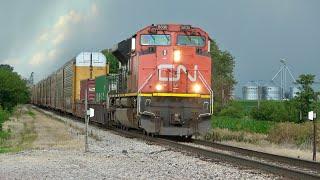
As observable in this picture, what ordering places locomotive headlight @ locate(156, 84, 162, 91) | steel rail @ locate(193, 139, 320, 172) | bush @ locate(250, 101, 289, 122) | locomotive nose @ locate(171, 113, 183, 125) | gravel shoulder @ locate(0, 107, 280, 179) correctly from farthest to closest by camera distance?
bush @ locate(250, 101, 289, 122) → locomotive headlight @ locate(156, 84, 162, 91) → locomotive nose @ locate(171, 113, 183, 125) → steel rail @ locate(193, 139, 320, 172) → gravel shoulder @ locate(0, 107, 280, 179)

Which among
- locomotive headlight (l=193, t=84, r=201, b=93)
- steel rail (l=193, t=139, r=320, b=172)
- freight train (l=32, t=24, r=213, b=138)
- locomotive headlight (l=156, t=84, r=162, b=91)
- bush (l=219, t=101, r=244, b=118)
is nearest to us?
steel rail (l=193, t=139, r=320, b=172)

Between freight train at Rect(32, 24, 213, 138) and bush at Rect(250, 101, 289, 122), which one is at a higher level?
freight train at Rect(32, 24, 213, 138)

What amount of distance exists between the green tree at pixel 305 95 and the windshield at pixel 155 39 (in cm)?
2729

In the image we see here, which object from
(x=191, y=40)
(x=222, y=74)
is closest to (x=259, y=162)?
(x=191, y=40)

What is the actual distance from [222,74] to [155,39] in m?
62.9

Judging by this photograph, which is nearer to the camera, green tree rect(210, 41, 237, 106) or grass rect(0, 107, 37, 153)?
grass rect(0, 107, 37, 153)

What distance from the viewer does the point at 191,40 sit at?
Result: 22328 mm

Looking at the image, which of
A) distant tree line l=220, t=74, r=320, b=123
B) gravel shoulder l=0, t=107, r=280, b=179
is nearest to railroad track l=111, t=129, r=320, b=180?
gravel shoulder l=0, t=107, r=280, b=179

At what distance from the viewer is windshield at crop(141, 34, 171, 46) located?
870 inches

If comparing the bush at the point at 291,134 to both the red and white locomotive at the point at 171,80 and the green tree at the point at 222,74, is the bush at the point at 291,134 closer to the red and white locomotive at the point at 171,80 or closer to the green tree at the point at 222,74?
the red and white locomotive at the point at 171,80

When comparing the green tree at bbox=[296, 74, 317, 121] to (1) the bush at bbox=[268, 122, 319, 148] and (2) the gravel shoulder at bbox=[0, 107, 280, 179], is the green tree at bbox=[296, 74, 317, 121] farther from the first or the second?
(2) the gravel shoulder at bbox=[0, 107, 280, 179]

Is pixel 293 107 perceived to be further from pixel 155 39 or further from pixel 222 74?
pixel 222 74

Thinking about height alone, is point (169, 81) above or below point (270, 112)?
above

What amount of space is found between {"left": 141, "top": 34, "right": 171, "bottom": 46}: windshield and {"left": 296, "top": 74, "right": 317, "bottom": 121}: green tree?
27.3 meters
